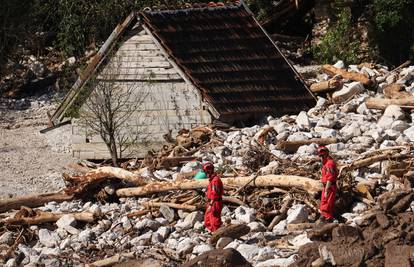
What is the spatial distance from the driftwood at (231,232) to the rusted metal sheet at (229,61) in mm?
5731

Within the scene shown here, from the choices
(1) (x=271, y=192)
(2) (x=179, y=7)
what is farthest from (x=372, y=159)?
(2) (x=179, y=7)

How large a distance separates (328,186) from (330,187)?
49 millimetres

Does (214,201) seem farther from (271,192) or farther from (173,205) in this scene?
(173,205)


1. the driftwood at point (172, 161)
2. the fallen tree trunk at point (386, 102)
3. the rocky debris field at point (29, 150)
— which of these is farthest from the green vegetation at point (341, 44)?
the driftwood at point (172, 161)

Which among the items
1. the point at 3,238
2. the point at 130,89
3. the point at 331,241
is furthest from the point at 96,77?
the point at 331,241

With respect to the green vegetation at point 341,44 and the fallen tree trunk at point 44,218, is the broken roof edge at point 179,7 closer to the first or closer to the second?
the green vegetation at point 341,44

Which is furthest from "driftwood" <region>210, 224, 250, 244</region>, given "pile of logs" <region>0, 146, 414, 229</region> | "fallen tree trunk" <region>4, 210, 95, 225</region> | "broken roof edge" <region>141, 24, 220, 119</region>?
"broken roof edge" <region>141, 24, 220, 119</region>

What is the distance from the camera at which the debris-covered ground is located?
1619cm

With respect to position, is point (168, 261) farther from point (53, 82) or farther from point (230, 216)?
point (53, 82)

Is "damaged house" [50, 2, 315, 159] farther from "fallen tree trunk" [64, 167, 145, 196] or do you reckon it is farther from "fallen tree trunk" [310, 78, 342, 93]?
"fallen tree trunk" [64, 167, 145, 196]

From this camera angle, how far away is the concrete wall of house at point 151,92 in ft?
75.9

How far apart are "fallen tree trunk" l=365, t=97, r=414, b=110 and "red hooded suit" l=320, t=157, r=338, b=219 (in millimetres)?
4939

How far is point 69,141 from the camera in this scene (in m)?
26.5

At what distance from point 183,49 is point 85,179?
460 cm
